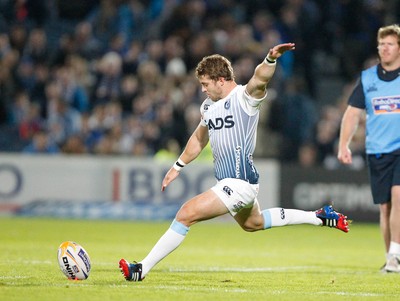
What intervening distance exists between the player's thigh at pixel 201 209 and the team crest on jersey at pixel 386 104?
2.64m

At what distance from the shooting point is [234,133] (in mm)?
9102

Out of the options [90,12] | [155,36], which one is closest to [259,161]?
[155,36]

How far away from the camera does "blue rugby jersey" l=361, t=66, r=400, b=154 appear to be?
10.5 m

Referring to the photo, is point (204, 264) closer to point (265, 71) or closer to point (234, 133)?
point (234, 133)

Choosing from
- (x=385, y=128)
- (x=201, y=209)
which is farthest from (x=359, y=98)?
(x=201, y=209)

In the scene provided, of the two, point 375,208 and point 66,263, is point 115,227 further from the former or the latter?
point 66,263

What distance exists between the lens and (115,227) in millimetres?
17594

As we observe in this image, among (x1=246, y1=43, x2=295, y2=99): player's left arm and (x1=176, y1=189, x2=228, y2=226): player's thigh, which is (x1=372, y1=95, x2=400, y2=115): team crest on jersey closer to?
(x1=246, y1=43, x2=295, y2=99): player's left arm

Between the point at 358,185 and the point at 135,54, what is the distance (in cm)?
569

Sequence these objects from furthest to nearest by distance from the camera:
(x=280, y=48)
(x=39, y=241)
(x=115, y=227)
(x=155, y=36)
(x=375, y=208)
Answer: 1. (x=155, y=36)
2. (x=375, y=208)
3. (x=115, y=227)
4. (x=39, y=241)
5. (x=280, y=48)

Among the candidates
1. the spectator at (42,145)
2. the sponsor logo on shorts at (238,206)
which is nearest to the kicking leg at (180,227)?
the sponsor logo on shorts at (238,206)

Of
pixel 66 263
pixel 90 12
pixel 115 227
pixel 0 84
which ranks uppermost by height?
pixel 90 12

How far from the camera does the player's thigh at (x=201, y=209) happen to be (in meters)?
8.81

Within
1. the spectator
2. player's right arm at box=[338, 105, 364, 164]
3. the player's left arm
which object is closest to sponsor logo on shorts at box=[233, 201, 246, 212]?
the player's left arm
